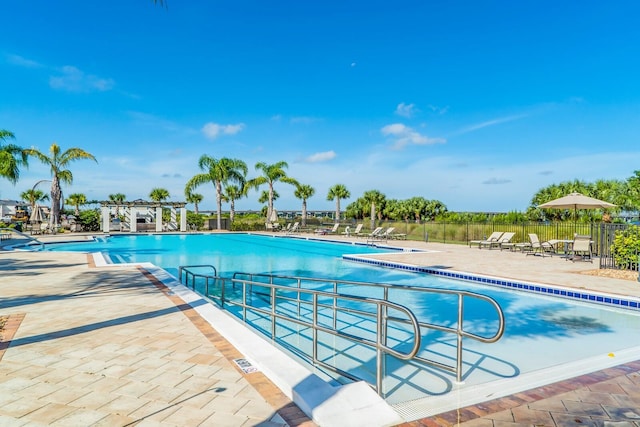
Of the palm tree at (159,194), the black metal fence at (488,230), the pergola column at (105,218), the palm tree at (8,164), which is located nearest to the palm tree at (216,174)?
the pergola column at (105,218)

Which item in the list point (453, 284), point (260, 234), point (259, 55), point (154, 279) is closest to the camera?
point (154, 279)

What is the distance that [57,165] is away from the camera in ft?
86.4

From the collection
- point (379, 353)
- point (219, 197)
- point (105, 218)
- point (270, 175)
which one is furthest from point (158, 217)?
point (379, 353)

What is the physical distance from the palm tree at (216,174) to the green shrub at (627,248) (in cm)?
2815

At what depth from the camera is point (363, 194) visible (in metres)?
42.9

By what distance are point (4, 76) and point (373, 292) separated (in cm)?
2013

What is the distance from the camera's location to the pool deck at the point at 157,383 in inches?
104

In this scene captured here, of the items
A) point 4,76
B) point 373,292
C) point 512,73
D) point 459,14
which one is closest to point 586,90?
point 512,73

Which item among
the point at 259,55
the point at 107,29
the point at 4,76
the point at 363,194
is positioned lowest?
the point at 363,194

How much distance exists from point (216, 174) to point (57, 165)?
11326mm

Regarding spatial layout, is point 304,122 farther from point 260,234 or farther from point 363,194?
point 363,194

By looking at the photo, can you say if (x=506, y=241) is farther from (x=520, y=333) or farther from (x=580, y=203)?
(x=520, y=333)

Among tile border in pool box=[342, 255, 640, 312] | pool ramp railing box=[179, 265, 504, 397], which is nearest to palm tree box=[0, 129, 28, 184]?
pool ramp railing box=[179, 265, 504, 397]

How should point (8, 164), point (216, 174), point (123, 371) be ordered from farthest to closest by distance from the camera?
point (216, 174)
point (8, 164)
point (123, 371)
